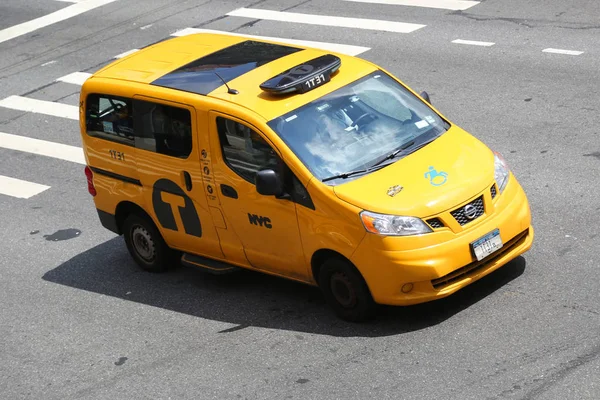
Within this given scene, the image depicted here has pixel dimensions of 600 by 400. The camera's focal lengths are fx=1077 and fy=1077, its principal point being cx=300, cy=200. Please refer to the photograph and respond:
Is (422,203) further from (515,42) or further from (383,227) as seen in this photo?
(515,42)

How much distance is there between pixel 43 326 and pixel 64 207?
3013mm

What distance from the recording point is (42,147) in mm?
14562

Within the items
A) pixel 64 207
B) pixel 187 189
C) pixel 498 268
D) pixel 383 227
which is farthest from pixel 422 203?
pixel 64 207

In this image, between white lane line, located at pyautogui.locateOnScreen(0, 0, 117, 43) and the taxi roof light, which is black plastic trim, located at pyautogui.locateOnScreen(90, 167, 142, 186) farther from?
white lane line, located at pyautogui.locateOnScreen(0, 0, 117, 43)

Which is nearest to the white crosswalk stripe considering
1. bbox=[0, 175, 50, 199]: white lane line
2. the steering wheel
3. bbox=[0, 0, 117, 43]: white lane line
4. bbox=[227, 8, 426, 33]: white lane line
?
bbox=[227, 8, 426, 33]: white lane line

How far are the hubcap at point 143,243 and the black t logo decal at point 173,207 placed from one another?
0.40 metres

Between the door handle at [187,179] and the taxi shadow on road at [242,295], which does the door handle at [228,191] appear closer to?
the door handle at [187,179]

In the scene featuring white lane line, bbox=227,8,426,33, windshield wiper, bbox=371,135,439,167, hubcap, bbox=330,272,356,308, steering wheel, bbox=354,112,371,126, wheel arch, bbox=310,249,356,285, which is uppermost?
steering wheel, bbox=354,112,371,126

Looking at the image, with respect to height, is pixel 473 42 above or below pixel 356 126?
below

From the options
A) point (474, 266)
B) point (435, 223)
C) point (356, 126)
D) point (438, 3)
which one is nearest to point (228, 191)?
point (356, 126)

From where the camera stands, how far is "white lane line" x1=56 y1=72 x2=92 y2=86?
16986 millimetres

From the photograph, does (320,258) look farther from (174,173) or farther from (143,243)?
(143,243)

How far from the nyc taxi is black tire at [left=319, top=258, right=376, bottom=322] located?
0.04 feet

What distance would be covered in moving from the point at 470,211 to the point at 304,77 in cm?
187
